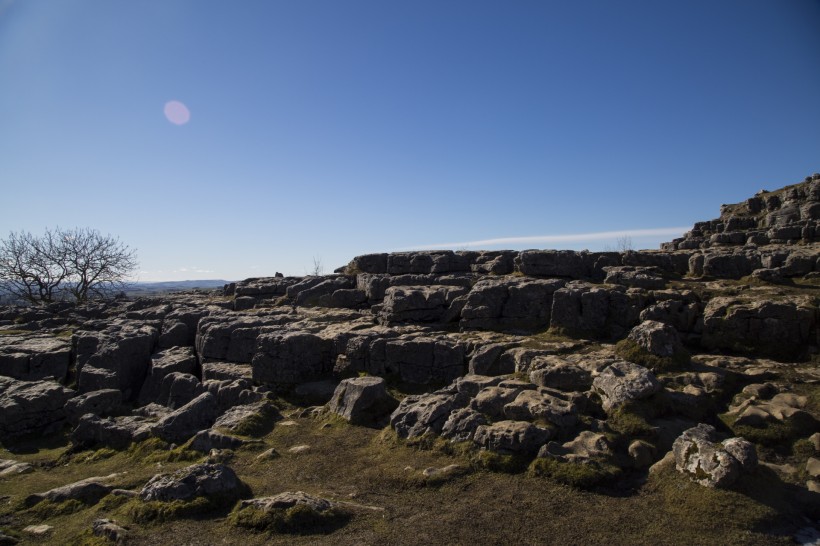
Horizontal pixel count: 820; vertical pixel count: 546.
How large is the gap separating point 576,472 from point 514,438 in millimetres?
1669

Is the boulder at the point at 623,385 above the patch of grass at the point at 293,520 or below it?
above

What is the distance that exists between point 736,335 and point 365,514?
15227mm

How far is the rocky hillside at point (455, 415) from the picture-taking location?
9.20 meters

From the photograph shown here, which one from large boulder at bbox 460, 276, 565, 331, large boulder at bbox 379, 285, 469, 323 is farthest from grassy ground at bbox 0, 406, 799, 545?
large boulder at bbox 379, 285, 469, 323

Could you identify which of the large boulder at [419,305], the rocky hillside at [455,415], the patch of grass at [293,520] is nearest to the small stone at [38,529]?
the rocky hillside at [455,415]

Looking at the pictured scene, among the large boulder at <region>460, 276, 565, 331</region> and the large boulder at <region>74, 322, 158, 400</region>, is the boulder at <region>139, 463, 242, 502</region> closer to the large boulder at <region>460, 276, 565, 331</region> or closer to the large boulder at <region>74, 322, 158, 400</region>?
the large boulder at <region>460, 276, 565, 331</region>

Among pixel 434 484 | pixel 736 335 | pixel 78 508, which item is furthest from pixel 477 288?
pixel 78 508

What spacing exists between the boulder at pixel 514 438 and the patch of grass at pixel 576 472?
1.72 ft

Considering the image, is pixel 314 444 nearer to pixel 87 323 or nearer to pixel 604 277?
pixel 604 277

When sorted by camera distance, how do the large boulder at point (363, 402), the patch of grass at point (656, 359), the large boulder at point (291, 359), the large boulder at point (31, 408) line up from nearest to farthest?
the patch of grass at point (656, 359), the large boulder at point (363, 402), the large boulder at point (31, 408), the large boulder at point (291, 359)

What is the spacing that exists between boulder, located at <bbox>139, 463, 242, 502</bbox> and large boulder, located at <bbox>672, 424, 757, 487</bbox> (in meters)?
10.2

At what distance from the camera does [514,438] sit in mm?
11344

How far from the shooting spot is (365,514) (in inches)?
375

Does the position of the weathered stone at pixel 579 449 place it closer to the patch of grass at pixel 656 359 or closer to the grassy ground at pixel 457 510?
the grassy ground at pixel 457 510
